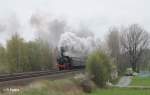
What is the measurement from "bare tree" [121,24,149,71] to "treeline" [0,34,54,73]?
3273 centimetres

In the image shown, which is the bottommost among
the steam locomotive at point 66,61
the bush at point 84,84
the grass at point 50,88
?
the bush at point 84,84

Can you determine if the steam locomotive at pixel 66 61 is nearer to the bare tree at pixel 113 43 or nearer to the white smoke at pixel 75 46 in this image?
the white smoke at pixel 75 46

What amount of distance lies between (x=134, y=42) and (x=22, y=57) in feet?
164

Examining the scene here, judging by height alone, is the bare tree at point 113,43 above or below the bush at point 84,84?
above

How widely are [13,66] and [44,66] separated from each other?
10.8 meters

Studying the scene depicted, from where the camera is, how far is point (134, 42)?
11131 centimetres

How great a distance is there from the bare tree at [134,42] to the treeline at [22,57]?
32729mm

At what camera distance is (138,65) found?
110375mm

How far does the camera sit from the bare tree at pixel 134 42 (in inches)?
4262

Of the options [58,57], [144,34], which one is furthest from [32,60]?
[144,34]

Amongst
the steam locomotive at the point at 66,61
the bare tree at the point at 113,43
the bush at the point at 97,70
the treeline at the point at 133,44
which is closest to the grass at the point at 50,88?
the bush at the point at 97,70

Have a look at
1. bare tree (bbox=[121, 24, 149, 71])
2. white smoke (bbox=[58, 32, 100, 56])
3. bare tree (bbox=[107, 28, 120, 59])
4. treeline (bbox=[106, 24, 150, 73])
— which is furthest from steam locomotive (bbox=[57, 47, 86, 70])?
bare tree (bbox=[121, 24, 149, 71])

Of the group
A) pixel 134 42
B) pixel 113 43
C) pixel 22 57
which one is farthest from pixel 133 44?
pixel 22 57

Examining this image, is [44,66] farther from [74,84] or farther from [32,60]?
[74,84]
